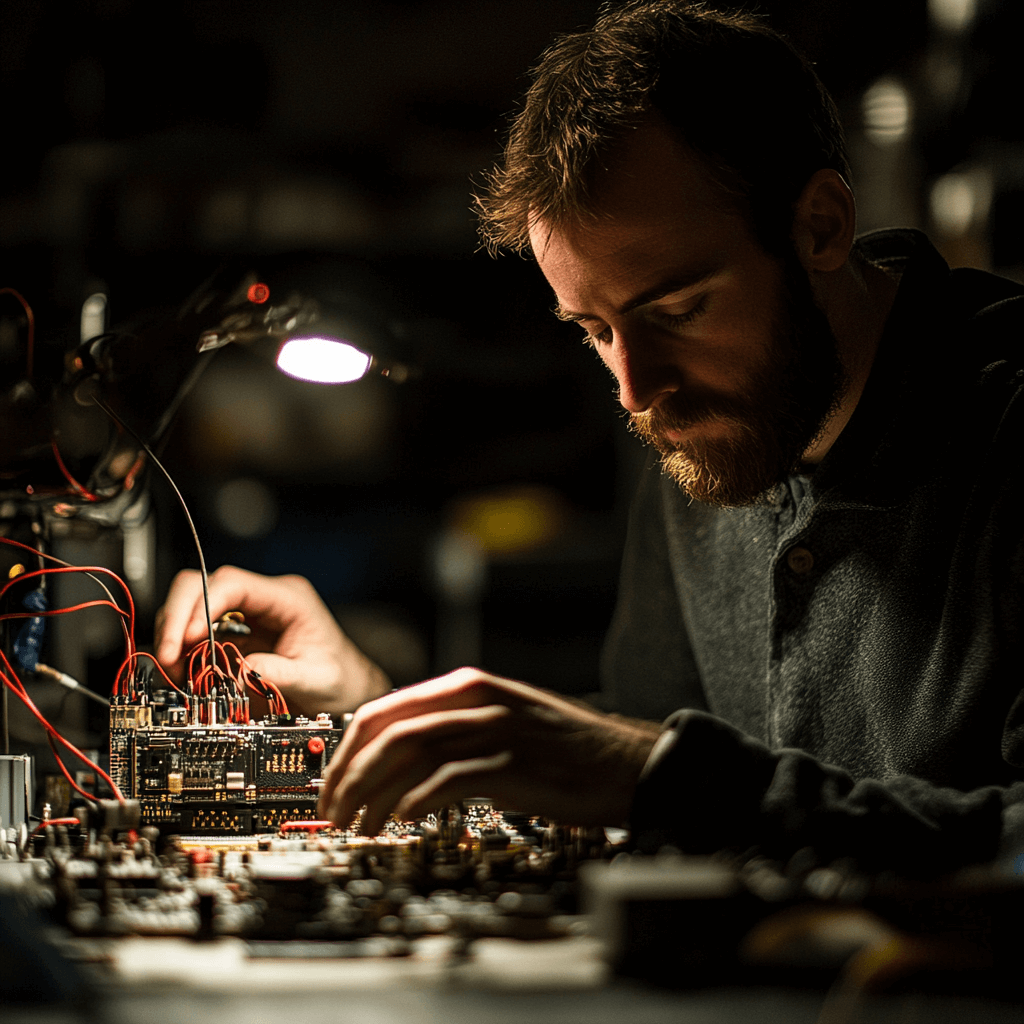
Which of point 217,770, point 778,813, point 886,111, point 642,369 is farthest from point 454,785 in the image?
point 886,111

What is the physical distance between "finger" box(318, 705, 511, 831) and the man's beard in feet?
2.08

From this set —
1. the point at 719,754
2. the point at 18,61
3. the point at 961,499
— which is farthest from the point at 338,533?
the point at 719,754

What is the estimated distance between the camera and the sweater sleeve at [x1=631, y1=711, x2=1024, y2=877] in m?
0.80

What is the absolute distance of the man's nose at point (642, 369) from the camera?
125 cm

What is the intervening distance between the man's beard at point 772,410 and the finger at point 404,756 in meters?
0.63

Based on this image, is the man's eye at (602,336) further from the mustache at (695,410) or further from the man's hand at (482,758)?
the man's hand at (482,758)

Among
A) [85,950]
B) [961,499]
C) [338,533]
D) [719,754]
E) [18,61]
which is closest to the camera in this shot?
[85,950]

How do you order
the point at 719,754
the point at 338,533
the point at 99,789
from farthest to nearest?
the point at 338,533 → the point at 99,789 → the point at 719,754

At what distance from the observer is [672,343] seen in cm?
126

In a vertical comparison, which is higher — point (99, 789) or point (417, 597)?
point (99, 789)

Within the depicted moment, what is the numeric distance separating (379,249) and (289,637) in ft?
6.39

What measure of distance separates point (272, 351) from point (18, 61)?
4.37 ft

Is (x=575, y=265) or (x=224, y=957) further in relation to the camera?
(x=575, y=265)

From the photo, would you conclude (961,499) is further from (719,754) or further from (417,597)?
(417,597)
